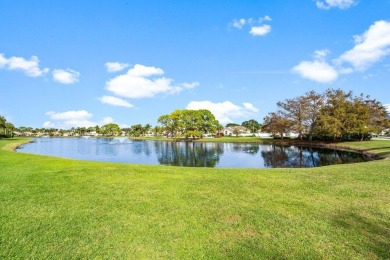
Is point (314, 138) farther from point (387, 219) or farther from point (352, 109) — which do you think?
point (387, 219)

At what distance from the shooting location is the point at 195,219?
7.14 meters

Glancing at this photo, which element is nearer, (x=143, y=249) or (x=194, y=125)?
(x=143, y=249)

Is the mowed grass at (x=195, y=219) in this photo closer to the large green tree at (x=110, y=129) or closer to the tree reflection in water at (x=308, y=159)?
the tree reflection in water at (x=308, y=159)

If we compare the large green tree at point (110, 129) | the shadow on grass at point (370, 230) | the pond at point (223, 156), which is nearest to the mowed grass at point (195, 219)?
the shadow on grass at point (370, 230)

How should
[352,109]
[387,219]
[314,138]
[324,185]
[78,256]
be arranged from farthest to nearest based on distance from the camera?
[314,138], [352,109], [324,185], [387,219], [78,256]

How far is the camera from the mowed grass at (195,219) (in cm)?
556

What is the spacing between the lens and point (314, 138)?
7106cm

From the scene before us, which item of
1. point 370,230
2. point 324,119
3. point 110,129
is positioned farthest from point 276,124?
point 110,129

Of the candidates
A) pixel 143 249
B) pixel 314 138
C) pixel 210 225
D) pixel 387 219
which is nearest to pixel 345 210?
pixel 387 219

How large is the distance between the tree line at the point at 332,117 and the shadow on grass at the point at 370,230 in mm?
52628

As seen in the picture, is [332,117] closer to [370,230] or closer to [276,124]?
[276,124]

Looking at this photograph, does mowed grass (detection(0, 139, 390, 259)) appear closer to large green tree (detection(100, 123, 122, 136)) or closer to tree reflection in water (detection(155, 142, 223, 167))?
tree reflection in water (detection(155, 142, 223, 167))

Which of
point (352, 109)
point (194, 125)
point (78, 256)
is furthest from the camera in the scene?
point (194, 125)

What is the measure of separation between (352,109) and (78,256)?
65194 millimetres
